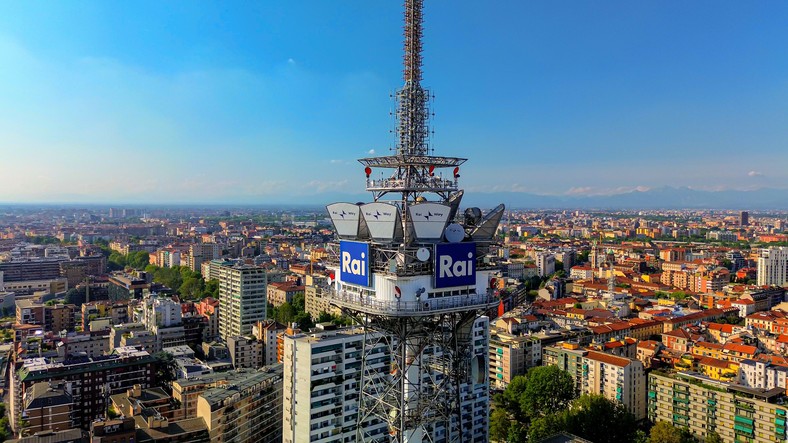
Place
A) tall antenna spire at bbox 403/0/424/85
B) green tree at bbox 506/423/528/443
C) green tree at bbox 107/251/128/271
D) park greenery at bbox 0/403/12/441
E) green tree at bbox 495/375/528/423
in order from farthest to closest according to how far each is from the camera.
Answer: green tree at bbox 107/251/128/271 → green tree at bbox 495/375/528/423 → green tree at bbox 506/423/528/443 → park greenery at bbox 0/403/12/441 → tall antenna spire at bbox 403/0/424/85

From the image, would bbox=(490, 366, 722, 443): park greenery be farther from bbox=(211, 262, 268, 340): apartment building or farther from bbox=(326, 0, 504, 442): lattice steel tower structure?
bbox=(211, 262, 268, 340): apartment building

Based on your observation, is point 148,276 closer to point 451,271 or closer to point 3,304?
point 3,304

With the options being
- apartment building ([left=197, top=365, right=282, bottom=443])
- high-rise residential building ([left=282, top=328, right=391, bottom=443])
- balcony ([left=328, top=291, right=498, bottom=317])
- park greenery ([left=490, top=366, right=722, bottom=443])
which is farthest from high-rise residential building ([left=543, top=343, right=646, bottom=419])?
balcony ([left=328, top=291, right=498, bottom=317])

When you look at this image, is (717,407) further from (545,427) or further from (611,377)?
(545,427)

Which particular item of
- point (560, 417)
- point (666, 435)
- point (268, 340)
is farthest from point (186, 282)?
point (666, 435)

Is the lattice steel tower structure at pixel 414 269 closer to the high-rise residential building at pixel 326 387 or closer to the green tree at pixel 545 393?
→ the high-rise residential building at pixel 326 387

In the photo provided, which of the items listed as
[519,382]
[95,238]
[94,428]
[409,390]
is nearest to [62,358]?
[94,428]
